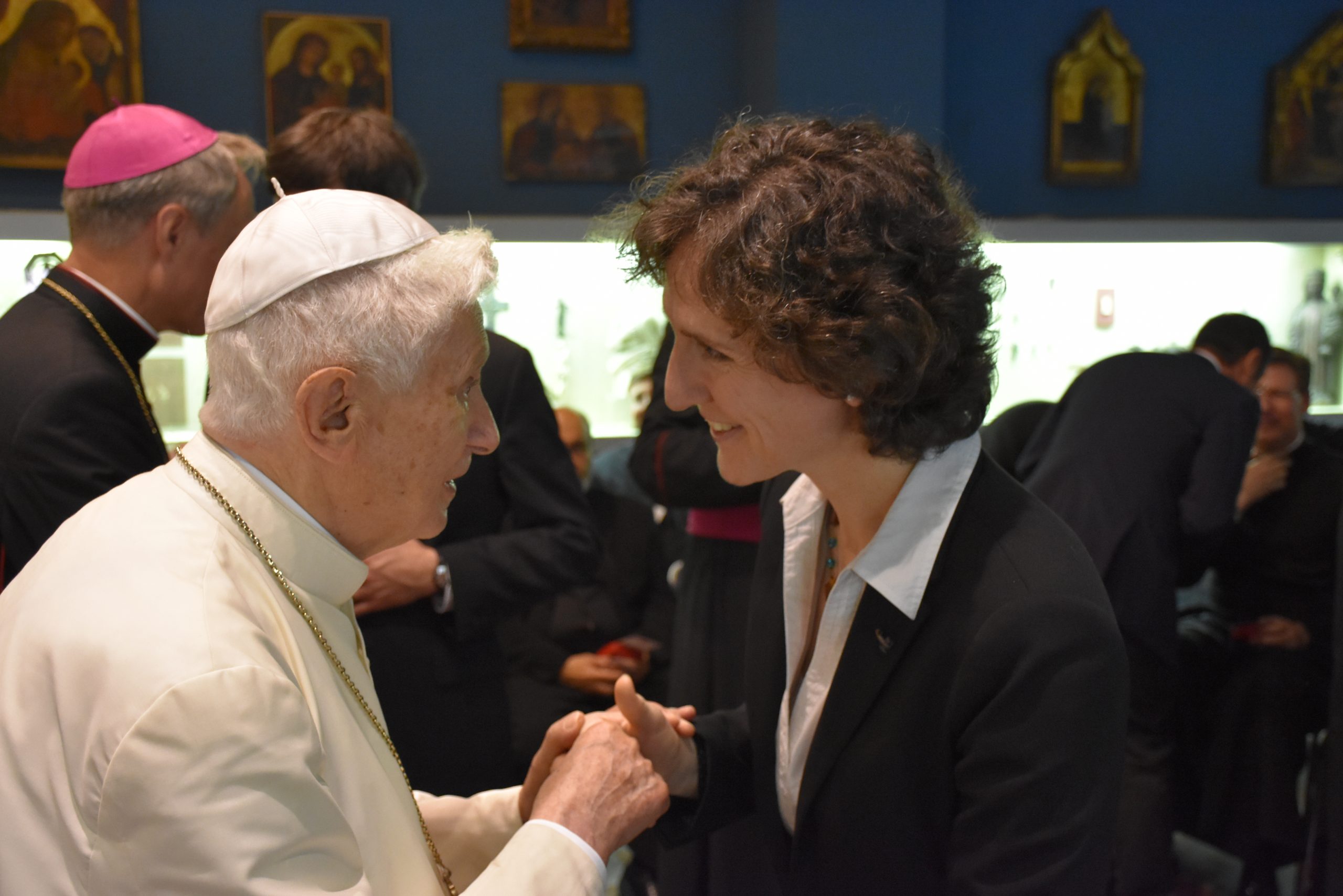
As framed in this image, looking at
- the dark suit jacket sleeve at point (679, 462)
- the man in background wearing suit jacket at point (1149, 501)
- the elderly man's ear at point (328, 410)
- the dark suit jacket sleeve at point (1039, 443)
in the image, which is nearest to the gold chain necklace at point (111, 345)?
the elderly man's ear at point (328, 410)

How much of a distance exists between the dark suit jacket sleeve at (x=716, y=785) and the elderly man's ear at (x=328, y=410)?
0.88 m

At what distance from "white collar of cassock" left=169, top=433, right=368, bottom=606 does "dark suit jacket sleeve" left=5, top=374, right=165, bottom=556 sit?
2.58 feet

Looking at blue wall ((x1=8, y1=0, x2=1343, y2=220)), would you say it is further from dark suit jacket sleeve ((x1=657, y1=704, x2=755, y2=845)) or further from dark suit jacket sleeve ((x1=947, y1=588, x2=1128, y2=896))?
dark suit jacket sleeve ((x1=947, y1=588, x2=1128, y2=896))

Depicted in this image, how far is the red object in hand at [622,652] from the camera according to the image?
4.06m

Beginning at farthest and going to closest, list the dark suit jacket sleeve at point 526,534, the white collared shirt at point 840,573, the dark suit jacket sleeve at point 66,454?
the dark suit jacket sleeve at point 526,534 < the dark suit jacket sleeve at point 66,454 < the white collared shirt at point 840,573

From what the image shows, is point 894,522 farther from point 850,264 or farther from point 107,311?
point 107,311

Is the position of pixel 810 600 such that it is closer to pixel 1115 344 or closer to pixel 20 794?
pixel 20 794

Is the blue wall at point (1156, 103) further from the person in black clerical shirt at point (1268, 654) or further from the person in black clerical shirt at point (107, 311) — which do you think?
the person in black clerical shirt at point (107, 311)

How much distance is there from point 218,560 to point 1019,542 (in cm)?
104

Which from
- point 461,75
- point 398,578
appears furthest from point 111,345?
point 461,75

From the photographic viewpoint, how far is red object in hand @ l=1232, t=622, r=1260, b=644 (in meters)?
4.26

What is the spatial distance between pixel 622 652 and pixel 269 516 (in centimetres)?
282

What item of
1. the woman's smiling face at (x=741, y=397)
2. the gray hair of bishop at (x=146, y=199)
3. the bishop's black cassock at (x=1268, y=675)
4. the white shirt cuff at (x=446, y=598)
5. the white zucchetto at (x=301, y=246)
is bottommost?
the bishop's black cassock at (x=1268, y=675)

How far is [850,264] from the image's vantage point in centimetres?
149
